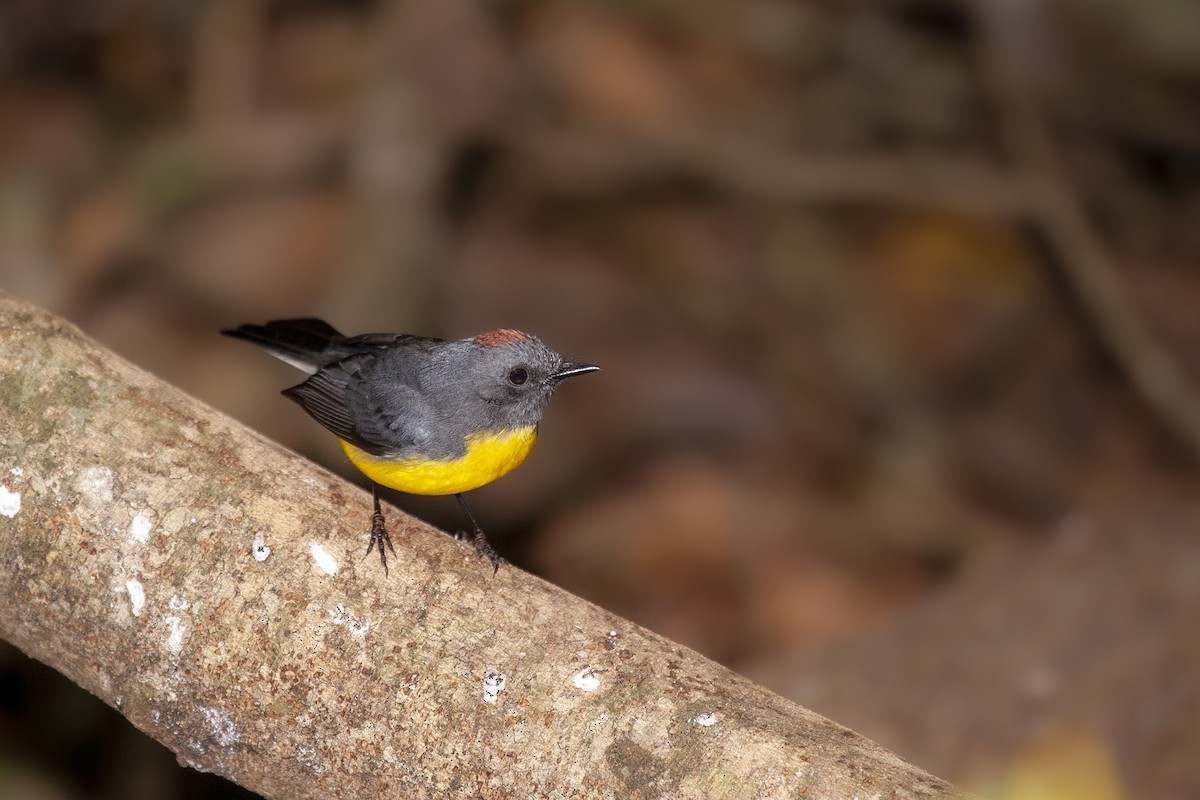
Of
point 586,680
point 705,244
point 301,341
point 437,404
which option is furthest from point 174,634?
point 705,244

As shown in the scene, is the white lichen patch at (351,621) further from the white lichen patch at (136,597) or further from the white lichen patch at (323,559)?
the white lichen patch at (136,597)

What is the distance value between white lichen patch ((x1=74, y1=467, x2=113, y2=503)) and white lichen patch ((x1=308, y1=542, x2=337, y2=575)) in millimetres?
490

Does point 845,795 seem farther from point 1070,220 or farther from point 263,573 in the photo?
point 1070,220

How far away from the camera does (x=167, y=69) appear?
8.28 metres

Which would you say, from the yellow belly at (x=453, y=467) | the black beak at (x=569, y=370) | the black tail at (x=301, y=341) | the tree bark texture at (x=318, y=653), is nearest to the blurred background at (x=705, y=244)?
the black tail at (x=301, y=341)

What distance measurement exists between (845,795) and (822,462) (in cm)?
539

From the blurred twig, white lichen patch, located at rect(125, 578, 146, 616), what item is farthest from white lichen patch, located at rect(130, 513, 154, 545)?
the blurred twig

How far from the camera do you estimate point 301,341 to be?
4469mm

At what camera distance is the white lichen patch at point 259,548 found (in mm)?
2898

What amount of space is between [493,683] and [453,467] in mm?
1187

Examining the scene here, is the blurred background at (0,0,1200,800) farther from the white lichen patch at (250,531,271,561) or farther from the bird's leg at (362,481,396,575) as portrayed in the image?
the white lichen patch at (250,531,271,561)

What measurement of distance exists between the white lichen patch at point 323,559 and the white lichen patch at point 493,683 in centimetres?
47

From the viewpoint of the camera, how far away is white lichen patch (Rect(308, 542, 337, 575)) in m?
2.93

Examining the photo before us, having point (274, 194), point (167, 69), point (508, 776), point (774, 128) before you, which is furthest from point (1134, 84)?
point (508, 776)
